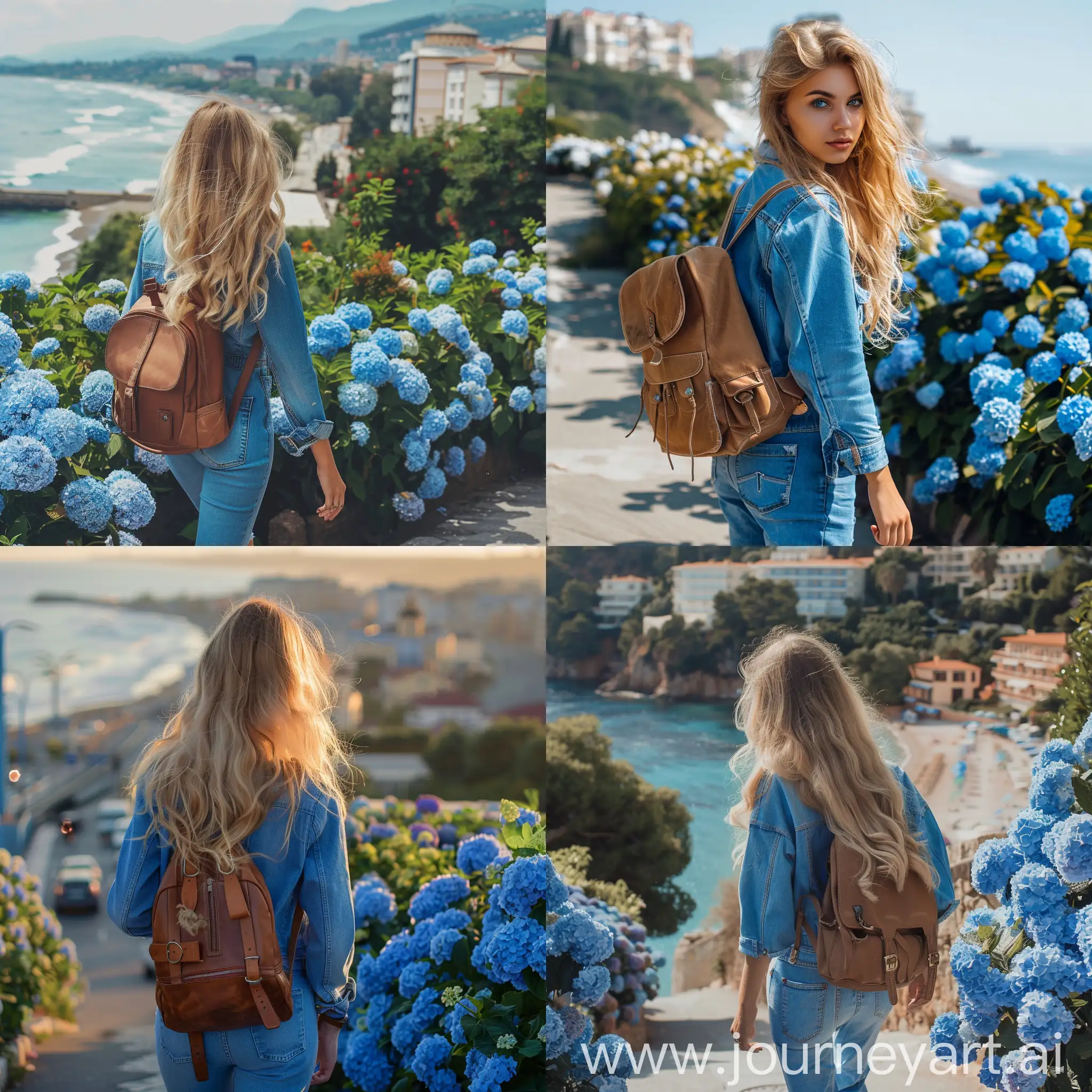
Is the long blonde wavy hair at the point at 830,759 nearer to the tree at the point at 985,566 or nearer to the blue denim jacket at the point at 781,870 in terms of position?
the blue denim jacket at the point at 781,870

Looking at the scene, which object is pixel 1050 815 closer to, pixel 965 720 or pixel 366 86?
pixel 965 720

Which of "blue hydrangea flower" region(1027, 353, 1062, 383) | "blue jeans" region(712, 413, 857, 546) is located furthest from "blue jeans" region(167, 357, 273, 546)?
"blue hydrangea flower" region(1027, 353, 1062, 383)

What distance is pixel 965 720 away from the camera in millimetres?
2705

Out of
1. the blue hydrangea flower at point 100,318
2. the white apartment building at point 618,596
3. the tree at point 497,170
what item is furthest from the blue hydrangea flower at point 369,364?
the white apartment building at point 618,596

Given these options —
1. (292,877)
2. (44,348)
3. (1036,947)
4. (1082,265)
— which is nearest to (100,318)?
(44,348)

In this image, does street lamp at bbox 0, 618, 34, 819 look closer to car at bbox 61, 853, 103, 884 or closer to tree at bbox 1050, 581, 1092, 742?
car at bbox 61, 853, 103, 884

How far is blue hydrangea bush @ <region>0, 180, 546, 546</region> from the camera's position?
274 centimetres

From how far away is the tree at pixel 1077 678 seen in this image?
2586mm

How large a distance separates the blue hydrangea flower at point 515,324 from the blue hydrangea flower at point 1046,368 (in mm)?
1474

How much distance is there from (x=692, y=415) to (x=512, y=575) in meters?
2.36

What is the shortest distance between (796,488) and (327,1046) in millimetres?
1502

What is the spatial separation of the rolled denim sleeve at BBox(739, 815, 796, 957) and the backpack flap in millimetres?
982

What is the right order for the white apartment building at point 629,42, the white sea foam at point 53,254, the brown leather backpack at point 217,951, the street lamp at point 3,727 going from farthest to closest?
the white apartment building at point 629,42 < the street lamp at point 3,727 < the white sea foam at point 53,254 < the brown leather backpack at point 217,951

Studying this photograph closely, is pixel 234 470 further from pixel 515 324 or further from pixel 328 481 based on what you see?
pixel 515 324
